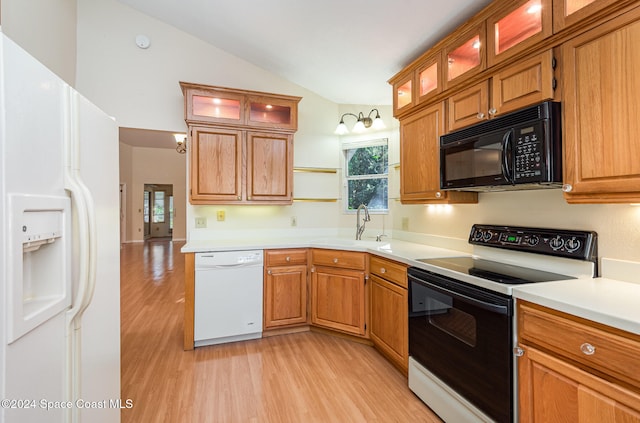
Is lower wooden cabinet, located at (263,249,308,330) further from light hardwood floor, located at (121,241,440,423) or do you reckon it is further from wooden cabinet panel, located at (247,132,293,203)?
wooden cabinet panel, located at (247,132,293,203)

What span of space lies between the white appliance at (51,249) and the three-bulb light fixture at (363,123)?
2.41 metres

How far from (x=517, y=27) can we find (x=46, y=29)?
3.50 m

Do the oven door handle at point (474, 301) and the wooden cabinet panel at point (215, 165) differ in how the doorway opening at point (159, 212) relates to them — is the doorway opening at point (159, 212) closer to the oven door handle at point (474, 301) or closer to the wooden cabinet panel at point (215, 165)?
the wooden cabinet panel at point (215, 165)

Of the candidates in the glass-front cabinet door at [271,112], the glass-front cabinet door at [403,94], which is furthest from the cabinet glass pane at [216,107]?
the glass-front cabinet door at [403,94]

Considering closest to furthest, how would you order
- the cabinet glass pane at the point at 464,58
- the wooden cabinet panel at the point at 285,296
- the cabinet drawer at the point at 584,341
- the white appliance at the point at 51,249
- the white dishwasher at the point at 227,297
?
the white appliance at the point at 51,249
the cabinet drawer at the point at 584,341
the cabinet glass pane at the point at 464,58
the white dishwasher at the point at 227,297
the wooden cabinet panel at the point at 285,296

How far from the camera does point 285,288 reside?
9.30 ft

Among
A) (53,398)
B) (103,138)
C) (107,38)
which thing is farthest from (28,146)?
(107,38)

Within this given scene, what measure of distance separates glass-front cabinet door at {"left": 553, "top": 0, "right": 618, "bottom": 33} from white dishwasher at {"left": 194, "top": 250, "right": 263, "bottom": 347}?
98.2 inches

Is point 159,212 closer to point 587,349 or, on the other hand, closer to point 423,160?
point 423,160

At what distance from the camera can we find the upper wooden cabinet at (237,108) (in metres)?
2.81

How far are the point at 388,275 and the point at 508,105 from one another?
53.3 inches

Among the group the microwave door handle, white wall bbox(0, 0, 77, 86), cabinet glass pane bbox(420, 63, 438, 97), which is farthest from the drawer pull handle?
white wall bbox(0, 0, 77, 86)

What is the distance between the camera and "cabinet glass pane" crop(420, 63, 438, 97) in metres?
2.20

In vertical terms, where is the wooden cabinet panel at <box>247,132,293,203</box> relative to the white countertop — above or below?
above
